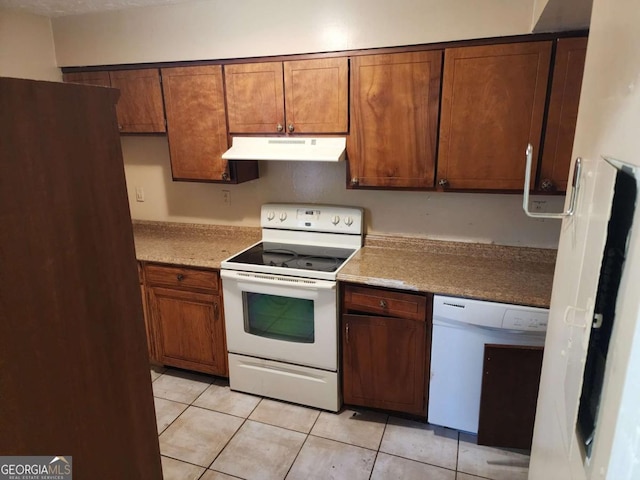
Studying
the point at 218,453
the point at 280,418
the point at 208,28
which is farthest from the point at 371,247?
the point at 208,28

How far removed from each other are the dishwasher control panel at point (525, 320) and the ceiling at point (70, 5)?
8.06 ft

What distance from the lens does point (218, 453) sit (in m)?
2.13

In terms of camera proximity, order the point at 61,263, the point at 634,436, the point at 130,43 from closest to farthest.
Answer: the point at 634,436
the point at 61,263
the point at 130,43

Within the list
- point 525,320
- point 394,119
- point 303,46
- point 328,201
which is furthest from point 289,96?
point 525,320

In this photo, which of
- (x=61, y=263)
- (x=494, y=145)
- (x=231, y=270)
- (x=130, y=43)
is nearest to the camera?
(x=61, y=263)

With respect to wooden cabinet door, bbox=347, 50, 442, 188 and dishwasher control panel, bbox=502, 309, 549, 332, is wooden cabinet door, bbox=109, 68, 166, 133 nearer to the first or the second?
wooden cabinet door, bbox=347, 50, 442, 188

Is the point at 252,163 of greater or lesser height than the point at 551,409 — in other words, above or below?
above

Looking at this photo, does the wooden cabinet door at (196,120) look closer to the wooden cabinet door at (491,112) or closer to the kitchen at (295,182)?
the kitchen at (295,182)

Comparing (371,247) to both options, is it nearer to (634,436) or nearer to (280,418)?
(280,418)

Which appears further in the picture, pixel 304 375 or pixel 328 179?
pixel 328 179

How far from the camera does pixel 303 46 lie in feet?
7.37

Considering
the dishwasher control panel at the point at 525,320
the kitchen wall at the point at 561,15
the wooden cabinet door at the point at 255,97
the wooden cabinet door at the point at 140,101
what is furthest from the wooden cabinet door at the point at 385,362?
the wooden cabinet door at the point at 140,101

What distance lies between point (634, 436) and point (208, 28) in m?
2.58

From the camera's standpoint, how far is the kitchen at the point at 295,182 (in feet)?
6.71
